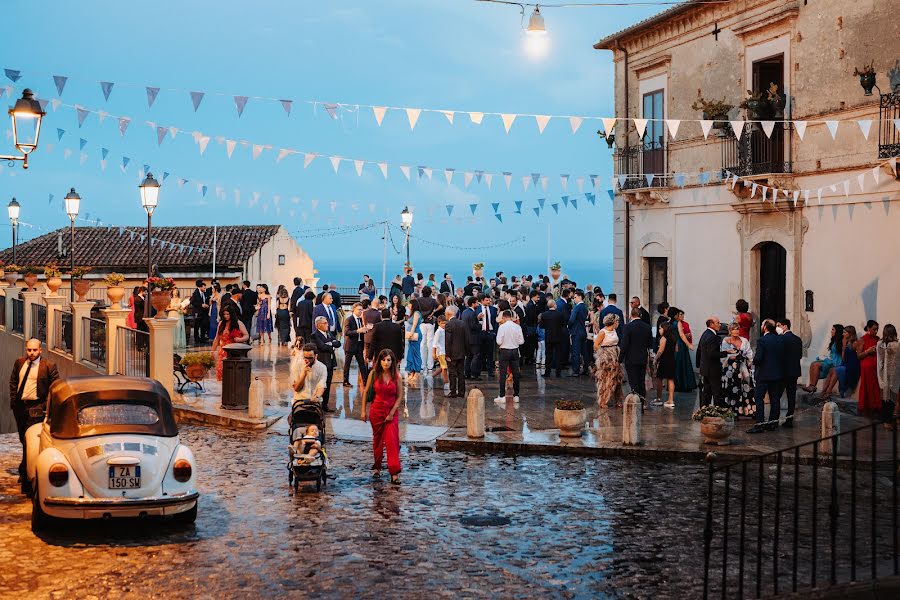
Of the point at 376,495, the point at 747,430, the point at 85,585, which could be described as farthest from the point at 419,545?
the point at 747,430

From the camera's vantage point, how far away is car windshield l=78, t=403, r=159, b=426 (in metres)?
10.7

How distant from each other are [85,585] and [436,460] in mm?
6239

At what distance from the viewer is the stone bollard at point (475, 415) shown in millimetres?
14945

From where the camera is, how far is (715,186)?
2445 centimetres

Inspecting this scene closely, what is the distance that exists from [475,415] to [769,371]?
4.49m

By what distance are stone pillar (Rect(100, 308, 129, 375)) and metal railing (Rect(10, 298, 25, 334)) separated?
764cm

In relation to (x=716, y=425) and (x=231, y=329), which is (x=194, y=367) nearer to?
(x=231, y=329)

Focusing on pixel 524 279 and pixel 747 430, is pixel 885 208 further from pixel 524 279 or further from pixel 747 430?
pixel 524 279

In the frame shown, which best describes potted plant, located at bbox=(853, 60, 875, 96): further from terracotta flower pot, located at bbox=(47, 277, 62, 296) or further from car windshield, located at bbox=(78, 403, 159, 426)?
terracotta flower pot, located at bbox=(47, 277, 62, 296)

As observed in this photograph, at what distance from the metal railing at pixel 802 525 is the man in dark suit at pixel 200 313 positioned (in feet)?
66.4

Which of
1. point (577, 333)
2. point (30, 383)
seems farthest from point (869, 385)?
point (30, 383)

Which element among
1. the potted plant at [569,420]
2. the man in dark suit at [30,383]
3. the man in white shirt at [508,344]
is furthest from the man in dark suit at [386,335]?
the man in dark suit at [30,383]

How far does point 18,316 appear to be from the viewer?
90.3 ft

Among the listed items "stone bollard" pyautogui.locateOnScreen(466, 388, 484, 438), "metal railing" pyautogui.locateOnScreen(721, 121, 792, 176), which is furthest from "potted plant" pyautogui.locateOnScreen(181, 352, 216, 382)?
"metal railing" pyautogui.locateOnScreen(721, 121, 792, 176)
